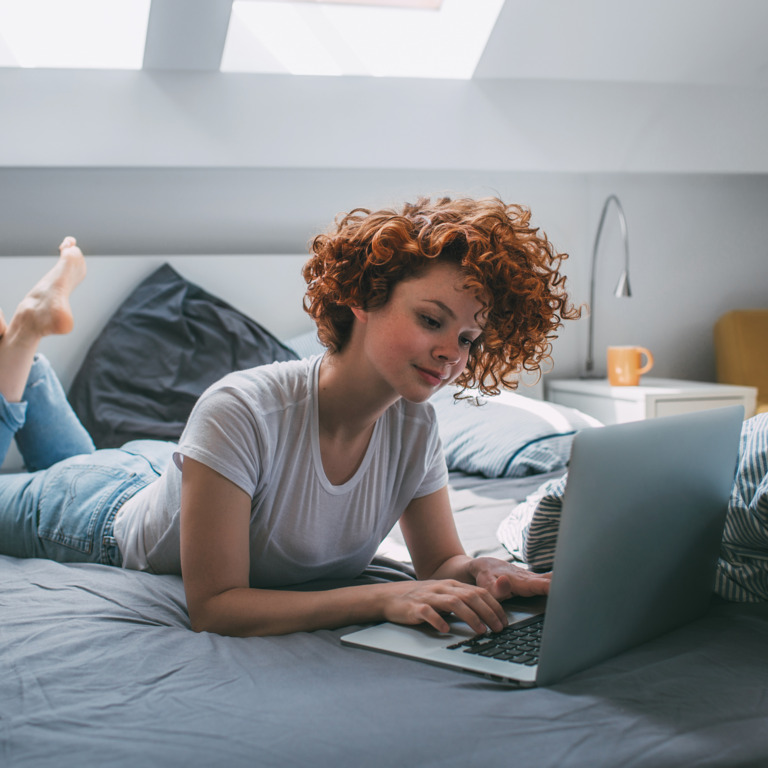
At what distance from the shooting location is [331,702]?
70 centimetres

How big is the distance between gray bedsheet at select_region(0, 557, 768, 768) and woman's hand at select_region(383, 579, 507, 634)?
0.07 metres

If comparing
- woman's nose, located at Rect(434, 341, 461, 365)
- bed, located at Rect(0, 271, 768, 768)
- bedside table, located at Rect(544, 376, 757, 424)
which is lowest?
bed, located at Rect(0, 271, 768, 768)

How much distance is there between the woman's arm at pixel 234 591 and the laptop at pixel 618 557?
0.04 meters

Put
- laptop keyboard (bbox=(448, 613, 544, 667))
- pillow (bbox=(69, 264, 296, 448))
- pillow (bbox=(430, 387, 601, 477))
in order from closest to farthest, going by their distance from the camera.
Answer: laptop keyboard (bbox=(448, 613, 544, 667)), pillow (bbox=(430, 387, 601, 477)), pillow (bbox=(69, 264, 296, 448))

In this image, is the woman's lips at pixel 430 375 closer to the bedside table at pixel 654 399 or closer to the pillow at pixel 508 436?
the pillow at pixel 508 436

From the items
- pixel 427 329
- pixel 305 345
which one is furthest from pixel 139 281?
pixel 427 329

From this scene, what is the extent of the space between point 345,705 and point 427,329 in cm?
49

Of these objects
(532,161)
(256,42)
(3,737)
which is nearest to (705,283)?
(532,161)

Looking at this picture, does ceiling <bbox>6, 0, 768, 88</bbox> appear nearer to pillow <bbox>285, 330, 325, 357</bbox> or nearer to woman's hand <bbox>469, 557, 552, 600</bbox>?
pillow <bbox>285, 330, 325, 357</bbox>

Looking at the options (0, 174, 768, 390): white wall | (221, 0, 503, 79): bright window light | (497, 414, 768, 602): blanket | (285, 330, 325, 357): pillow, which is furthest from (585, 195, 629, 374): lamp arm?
(497, 414, 768, 602): blanket

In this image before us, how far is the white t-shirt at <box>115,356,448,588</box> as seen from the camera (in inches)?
38.9

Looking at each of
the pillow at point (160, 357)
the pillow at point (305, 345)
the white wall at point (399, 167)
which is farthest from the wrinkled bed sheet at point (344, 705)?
the white wall at point (399, 167)

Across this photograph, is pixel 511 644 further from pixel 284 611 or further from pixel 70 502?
pixel 70 502

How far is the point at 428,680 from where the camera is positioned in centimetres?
75
